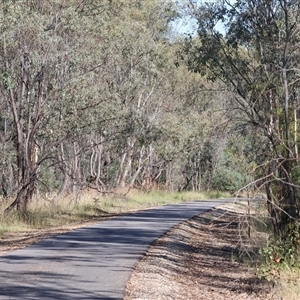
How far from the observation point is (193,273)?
1439cm

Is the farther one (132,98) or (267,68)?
(132,98)

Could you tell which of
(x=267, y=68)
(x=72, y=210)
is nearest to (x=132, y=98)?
(x=72, y=210)

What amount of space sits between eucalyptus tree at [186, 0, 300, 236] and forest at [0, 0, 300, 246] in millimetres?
43

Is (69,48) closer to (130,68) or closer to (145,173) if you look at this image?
(130,68)

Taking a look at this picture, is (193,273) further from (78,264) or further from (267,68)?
(267,68)

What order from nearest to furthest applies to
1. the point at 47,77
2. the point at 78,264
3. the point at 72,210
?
the point at 78,264 → the point at 47,77 → the point at 72,210

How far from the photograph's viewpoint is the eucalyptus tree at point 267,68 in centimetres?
1484

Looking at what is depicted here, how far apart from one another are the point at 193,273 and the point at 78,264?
7.41 ft

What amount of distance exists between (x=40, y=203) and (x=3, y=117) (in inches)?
237

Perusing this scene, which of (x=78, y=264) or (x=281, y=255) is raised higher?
(x=281, y=255)

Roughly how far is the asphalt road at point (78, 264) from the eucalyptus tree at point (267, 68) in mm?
3191

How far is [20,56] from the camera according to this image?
26.3 meters

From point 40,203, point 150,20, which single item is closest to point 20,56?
point 40,203

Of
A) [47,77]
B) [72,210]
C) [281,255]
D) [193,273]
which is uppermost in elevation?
[47,77]
